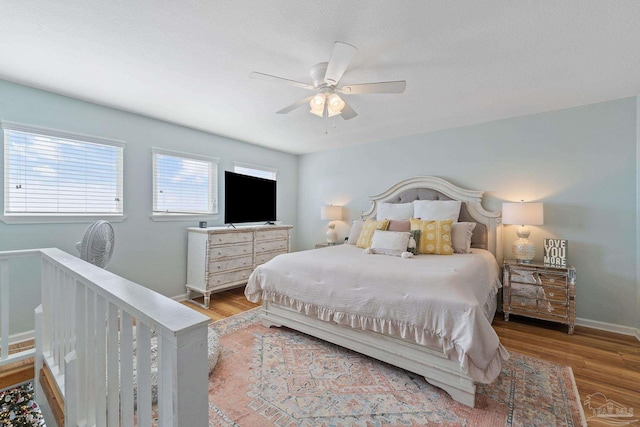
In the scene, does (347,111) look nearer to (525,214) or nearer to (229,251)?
(525,214)

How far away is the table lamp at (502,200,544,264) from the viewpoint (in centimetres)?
285

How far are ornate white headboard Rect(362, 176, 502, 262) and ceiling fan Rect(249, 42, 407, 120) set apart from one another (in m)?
1.91

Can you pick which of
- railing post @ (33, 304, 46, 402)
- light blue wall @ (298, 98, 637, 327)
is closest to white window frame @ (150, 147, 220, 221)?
railing post @ (33, 304, 46, 402)

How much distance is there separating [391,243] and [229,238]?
211cm

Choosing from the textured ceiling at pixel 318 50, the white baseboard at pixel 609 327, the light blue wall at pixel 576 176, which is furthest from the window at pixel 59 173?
the white baseboard at pixel 609 327

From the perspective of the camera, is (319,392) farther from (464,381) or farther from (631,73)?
(631,73)

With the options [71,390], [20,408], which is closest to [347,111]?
[71,390]

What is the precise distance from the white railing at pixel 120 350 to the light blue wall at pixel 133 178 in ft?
4.47

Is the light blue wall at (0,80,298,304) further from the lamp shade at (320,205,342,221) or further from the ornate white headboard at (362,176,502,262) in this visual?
the ornate white headboard at (362,176,502,262)

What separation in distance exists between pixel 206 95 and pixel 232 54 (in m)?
0.84

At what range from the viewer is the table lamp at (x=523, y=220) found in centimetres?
285

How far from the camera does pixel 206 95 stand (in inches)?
106

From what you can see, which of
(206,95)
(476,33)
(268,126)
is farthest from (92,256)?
(476,33)

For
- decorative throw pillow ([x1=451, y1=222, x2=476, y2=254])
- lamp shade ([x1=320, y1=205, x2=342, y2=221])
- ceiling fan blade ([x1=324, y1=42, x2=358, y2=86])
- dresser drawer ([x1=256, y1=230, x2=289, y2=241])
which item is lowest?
dresser drawer ([x1=256, y1=230, x2=289, y2=241])
